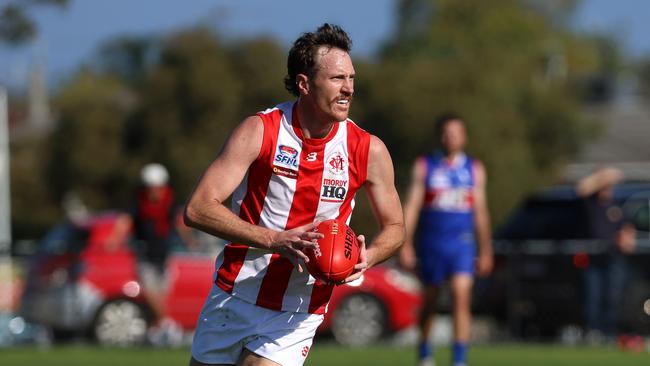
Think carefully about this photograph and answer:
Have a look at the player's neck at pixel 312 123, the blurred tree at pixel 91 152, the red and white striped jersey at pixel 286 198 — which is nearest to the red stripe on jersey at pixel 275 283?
the red and white striped jersey at pixel 286 198

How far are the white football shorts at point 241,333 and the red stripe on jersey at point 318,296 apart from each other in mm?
100

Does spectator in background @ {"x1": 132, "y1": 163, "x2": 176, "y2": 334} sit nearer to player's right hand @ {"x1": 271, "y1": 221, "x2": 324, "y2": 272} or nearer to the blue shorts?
the blue shorts

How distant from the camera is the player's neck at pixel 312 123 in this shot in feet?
22.3

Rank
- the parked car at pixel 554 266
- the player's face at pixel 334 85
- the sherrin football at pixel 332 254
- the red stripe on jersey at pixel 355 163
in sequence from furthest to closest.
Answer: the parked car at pixel 554 266
the red stripe on jersey at pixel 355 163
the player's face at pixel 334 85
the sherrin football at pixel 332 254

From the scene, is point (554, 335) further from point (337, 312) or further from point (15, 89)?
point (15, 89)

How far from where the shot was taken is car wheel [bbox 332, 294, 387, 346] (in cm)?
1881

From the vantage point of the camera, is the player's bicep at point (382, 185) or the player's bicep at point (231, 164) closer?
the player's bicep at point (231, 164)

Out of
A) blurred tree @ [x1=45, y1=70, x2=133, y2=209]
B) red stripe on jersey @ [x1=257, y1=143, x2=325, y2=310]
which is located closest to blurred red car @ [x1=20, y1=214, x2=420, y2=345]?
red stripe on jersey @ [x1=257, y1=143, x2=325, y2=310]

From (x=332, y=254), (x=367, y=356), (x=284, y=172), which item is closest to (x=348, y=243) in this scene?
(x=332, y=254)

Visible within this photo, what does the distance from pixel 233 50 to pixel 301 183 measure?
35257 millimetres

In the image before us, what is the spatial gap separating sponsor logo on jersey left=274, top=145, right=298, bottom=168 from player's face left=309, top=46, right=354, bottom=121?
242 millimetres

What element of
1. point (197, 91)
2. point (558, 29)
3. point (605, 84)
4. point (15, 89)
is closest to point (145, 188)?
point (197, 91)

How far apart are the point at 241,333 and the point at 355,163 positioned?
975 mm

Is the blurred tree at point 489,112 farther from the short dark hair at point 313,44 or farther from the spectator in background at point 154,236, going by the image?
the short dark hair at point 313,44
